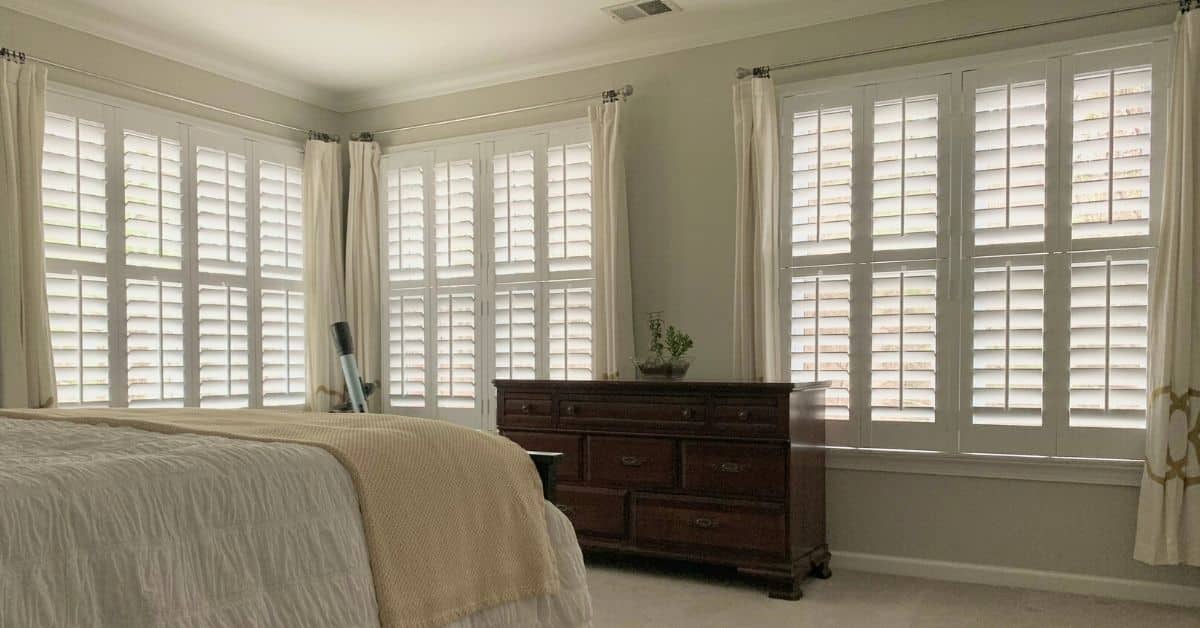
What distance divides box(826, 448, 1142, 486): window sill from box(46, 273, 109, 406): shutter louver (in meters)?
3.44

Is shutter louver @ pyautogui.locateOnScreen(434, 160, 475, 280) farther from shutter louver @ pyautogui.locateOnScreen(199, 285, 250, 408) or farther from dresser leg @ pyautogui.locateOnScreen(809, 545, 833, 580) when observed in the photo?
dresser leg @ pyautogui.locateOnScreen(809, 545, 833, 580)

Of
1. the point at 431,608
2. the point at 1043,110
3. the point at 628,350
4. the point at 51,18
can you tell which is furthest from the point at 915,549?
the point at 51,18

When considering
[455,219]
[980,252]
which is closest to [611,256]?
[455,219]

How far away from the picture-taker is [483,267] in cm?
502

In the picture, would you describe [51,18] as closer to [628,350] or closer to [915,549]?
[628,350]

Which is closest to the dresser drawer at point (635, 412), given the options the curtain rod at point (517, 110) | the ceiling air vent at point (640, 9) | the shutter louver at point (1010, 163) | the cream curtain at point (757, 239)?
the cream curtain at point (757, 239)

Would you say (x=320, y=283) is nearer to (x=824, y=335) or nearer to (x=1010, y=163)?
(x=824, y=335)

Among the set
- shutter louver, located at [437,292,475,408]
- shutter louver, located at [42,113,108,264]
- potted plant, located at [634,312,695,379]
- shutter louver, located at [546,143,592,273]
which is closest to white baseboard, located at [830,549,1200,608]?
potted plant, located at [634,312,695,379]

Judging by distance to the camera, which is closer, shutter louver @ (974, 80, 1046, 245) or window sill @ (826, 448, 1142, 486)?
window sill @ (826, 448, 1142, 486)

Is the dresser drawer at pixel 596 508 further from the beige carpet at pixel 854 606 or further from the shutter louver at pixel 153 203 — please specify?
the shutter louver at pixel 153 203

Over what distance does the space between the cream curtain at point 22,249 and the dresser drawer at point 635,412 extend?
2.28 meters

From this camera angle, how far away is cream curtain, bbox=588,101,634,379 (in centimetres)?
447

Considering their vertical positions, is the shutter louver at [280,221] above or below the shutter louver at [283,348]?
above

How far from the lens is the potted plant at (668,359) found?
4078 mm
